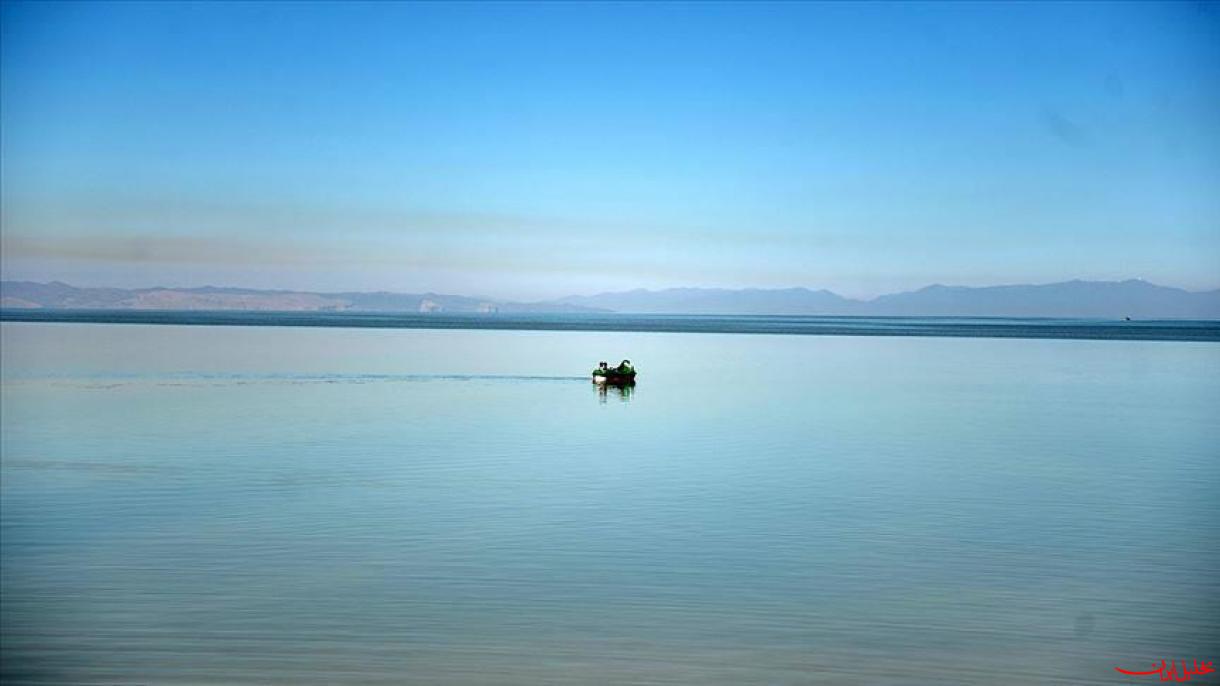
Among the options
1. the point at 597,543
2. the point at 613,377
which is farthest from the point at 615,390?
the point at 597,543

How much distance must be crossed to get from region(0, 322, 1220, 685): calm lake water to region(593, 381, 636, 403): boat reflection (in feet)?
14.2

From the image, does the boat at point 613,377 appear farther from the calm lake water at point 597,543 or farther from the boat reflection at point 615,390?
the calm lake water at point 597,543

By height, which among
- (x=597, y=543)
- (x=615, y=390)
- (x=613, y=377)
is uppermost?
(x=613, y=377)

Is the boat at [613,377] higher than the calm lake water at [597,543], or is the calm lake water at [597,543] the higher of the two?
the boat at [613,377]

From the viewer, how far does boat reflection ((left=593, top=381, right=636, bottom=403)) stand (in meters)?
35.6

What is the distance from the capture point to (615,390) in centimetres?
3853

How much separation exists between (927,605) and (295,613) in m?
6.45

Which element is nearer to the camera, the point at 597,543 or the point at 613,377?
the point at 597,543

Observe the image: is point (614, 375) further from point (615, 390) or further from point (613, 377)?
point (615, 390)

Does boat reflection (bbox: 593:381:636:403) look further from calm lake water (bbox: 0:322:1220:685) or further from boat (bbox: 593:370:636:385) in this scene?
calm lake water (bbox: 0:322:1220:685)

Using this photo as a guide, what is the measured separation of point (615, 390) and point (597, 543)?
24.9 meters

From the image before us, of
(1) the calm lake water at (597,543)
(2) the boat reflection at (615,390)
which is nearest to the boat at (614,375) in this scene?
(2) the boat reflection at (615,390)

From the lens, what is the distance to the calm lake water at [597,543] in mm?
9562

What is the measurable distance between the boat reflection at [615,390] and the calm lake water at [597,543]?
4.34m
